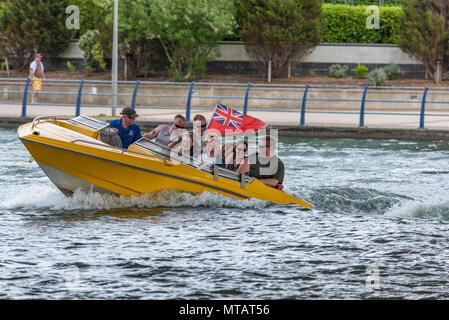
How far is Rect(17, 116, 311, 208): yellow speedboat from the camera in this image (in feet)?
37.4

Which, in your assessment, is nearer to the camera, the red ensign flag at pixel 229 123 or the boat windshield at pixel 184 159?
the boat windshield at pixel 184 159

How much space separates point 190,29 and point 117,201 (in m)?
19.1

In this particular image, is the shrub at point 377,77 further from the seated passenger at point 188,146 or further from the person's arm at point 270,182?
the seated passenger at point 188,146

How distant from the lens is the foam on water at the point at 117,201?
12052 millimetres

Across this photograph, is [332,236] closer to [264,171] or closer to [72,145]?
[264,171]

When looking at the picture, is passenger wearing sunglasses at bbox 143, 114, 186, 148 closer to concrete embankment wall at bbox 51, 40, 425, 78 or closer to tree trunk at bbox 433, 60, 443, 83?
concrete embankment wall at bbox 51, 40, 425, 78

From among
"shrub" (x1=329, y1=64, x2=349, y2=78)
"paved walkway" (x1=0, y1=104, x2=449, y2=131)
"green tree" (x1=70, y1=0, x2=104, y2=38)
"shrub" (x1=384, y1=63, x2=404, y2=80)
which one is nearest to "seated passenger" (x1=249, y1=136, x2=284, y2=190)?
"paved walkway" (x1=0, y1=104, x2=449, y2=131)

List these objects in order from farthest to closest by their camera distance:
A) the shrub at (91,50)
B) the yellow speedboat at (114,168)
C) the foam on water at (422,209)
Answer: the shrub at (91,50)
the foam on water at (422,209)
the yellow speedboat at (114,168)

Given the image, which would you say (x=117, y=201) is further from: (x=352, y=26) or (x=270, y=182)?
(x=352, y=26)

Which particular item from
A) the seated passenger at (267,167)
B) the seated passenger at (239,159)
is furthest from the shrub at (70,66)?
the seated passenger at (239,159)

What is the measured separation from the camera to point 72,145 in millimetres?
11328

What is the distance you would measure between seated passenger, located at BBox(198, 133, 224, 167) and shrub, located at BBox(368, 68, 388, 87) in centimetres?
1886

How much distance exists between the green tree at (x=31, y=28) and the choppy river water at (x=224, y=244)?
60.7ft

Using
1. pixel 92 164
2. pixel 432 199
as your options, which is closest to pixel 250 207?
pixel 92 164
